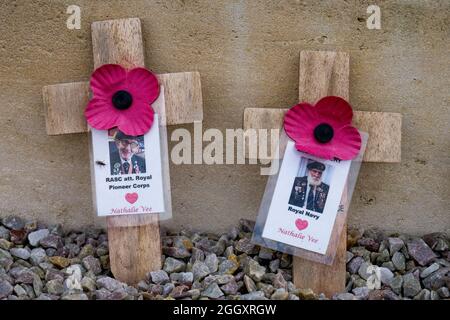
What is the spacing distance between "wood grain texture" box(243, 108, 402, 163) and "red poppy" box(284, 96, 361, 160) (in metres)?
0.05

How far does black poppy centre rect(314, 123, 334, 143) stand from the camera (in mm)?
2479

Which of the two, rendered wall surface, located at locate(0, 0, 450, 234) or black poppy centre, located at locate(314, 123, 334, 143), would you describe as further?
rendered wall surface, located at locate(0, 0, 450, 234)

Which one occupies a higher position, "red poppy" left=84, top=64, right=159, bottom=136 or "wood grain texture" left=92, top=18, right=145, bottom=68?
"wood grain texture" left=92, top=18, right=145, bottom=68

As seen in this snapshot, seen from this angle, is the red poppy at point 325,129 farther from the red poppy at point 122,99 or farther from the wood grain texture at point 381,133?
the red poppy at point 122,99

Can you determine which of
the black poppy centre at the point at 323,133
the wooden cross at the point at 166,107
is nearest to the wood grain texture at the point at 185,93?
the wooden cross at the point at 166,107

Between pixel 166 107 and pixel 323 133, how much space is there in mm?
559

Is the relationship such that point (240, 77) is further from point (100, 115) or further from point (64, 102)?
point (64, 102)

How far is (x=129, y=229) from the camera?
8.36ft

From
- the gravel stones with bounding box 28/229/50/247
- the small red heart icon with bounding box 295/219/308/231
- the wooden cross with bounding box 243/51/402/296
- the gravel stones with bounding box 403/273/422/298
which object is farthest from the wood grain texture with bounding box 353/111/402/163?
the gravel stones with bounding box 28/229/50/247

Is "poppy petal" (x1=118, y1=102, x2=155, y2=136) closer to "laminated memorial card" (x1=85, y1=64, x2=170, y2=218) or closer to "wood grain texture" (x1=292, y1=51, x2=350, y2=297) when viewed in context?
"laminated memorial card" (x1=85, y1=64, x2=170, y2=218)

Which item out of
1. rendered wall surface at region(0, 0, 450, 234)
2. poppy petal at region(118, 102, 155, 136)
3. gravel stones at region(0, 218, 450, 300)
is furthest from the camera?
rendered wall surface at region(0, 0, 450, 234)

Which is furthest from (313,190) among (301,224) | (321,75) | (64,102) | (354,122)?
(64,102)

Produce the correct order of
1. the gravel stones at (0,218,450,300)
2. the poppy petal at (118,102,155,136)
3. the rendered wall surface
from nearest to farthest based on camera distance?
1. the gravel stones at (0,218,450,300)
2. the poppy petal at (118,102,155,136)
3. the rendered wall surface

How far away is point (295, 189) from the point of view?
2.54 metres
